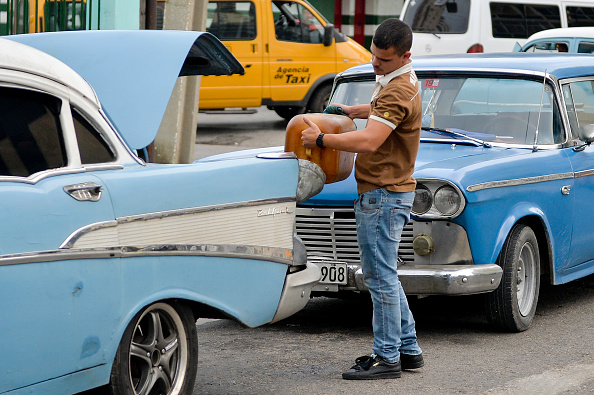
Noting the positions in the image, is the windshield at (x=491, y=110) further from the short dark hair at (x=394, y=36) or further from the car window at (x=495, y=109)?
the short dark hair at (x=394, y=36)

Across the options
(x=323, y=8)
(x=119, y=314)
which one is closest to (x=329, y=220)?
(x=119, y=314)

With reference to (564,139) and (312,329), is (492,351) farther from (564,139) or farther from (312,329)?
(564,139)

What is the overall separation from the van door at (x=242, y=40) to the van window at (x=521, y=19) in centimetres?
456

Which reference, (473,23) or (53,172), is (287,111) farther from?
(53,172)

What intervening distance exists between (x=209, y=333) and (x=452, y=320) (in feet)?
5.25

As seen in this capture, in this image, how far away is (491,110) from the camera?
652cm

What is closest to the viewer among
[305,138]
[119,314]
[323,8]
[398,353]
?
[119,314]

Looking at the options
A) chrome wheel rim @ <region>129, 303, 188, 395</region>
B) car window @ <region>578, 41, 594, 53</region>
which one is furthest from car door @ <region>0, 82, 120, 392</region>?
car window @ <region>578, 41, 594, 53</region>

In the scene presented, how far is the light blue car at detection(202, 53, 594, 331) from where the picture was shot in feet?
18.0

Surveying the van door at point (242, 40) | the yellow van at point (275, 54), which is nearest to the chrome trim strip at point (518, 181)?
the yellow van at point (275, 54)

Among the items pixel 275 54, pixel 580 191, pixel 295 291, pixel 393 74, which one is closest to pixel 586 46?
pixel 275 54

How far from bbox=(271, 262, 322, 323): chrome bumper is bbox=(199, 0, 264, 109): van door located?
11.3m

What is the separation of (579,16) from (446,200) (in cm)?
1397

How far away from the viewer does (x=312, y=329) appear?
6070mm
